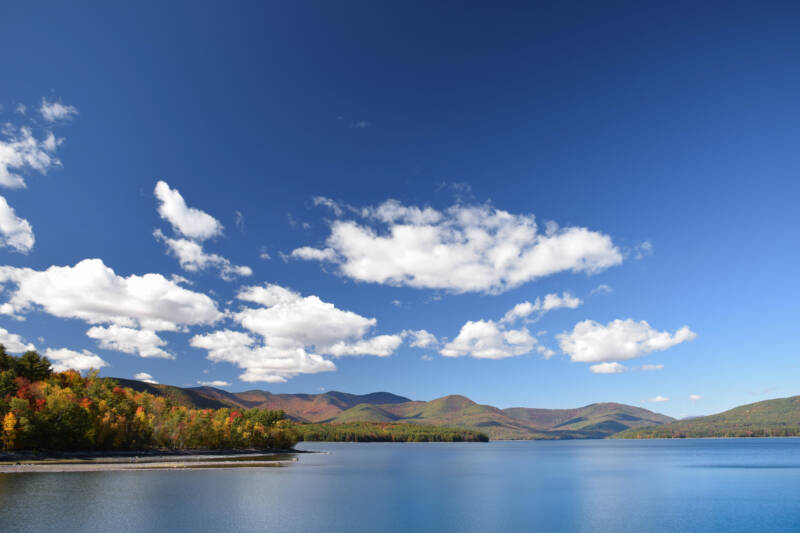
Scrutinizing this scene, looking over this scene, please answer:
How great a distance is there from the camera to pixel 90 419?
132375mm

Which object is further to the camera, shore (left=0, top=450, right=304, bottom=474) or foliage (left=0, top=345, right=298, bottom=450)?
foliage (left=0, top=345, right=298, bottom=450)

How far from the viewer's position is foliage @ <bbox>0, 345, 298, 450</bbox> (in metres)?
118

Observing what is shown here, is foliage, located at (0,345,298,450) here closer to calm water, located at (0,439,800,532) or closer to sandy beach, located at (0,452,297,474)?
sandy beach, located at (0,452,297,474)

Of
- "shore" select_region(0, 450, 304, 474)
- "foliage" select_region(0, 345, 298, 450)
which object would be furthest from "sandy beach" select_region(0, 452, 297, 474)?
"foliage" select_region(0, 345, 298, 450)

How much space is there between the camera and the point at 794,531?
176 ft

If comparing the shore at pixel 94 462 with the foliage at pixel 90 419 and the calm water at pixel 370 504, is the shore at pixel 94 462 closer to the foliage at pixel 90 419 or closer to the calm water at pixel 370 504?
the foliage at pixel 90 419

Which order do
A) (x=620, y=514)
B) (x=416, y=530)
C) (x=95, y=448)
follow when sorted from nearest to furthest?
(x=416, y=530) → (x=620, y=514) → (x=95, y=448)

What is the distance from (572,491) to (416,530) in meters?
49.0

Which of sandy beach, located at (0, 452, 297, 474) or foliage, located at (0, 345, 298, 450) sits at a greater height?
foliage, located at (0, 345, 298, 450)

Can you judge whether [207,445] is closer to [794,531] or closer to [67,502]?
[67,502]

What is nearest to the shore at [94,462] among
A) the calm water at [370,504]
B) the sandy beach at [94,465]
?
the sandy beach at [94,465]

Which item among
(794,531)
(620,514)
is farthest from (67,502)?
(794,531)

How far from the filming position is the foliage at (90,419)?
118188mm

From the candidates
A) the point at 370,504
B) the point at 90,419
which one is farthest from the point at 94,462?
the point at 370,504
